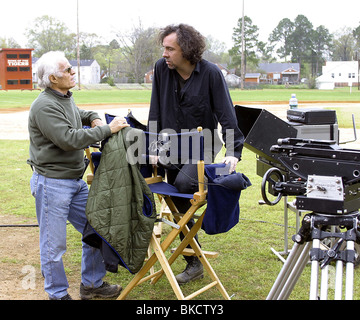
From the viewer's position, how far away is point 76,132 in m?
3.24

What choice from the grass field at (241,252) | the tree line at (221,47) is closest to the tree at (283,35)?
the tree line at (221,47)

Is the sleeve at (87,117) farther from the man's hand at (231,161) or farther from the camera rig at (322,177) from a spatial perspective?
the camera rig at (322,177)

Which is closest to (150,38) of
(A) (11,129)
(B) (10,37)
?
(B) (10,37)

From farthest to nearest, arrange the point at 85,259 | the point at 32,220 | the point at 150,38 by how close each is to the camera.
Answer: the point at 150,38, the point at 32,220, the point at 85,259

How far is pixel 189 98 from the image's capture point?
12.3 feet

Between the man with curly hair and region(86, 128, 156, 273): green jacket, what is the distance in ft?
1.40

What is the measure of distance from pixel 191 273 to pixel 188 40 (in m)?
1.85

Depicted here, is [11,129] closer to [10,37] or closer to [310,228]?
[310,228]

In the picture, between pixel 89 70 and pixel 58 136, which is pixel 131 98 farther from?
pixel 89 70

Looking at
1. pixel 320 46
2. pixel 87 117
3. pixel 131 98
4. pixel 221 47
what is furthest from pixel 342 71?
pixel 87 117

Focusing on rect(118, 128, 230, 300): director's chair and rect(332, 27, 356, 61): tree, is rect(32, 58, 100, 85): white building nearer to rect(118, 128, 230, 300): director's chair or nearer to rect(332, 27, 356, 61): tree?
rect(332, 27, 356, 61): tree

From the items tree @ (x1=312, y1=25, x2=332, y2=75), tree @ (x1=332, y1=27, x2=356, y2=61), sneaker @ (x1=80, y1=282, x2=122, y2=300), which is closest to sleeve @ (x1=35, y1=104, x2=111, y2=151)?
sneaker @ (x1=80, y1=282, x2=122, y2=300)

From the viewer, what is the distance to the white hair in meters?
3.32

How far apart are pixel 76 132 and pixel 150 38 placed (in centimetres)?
6653
